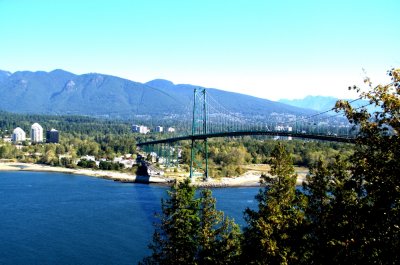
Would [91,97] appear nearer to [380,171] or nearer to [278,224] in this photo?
[278,224]

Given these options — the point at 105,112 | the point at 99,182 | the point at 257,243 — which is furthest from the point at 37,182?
the point at 105,112

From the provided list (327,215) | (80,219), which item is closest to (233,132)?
(80,219)

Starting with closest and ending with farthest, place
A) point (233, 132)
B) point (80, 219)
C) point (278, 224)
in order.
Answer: point (278, 224) → point (80, 219) → point (233, 132)

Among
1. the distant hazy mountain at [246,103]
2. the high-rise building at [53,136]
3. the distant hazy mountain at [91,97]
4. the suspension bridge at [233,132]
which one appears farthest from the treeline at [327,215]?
the distant hazy mountain at [91,97]

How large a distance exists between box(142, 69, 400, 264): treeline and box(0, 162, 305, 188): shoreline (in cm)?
1320

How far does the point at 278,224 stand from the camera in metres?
3.58

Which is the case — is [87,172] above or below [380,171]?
below

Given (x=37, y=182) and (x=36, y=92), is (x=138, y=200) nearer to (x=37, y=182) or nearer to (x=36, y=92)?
(x=37, y=182)

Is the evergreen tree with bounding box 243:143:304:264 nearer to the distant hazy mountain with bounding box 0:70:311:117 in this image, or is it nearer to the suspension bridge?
the suspension bridge

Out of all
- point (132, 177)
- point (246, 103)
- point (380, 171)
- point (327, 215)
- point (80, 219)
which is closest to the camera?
point (380, 171)

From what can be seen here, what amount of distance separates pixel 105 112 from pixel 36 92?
3759cm

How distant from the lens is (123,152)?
105 feet

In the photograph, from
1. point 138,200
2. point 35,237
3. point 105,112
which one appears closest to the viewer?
point 35,237

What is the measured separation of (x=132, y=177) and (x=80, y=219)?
10.5 m
